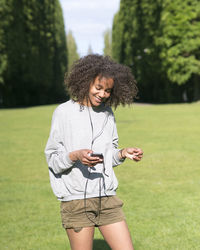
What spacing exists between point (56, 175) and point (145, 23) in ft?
125

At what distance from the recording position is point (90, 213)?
3.13m

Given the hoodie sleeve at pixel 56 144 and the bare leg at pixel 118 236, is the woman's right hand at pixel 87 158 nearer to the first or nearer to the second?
the hoodie sleeve at pixel 56 144

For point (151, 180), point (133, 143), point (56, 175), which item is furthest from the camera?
point (133, 143)

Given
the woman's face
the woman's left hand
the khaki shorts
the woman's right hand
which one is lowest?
the khaki shorts

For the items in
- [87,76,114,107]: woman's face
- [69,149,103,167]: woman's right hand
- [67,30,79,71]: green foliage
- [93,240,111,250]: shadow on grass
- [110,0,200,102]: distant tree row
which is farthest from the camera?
[67,30,79,71]: green foliage

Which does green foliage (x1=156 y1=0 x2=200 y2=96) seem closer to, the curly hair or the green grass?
the green grass

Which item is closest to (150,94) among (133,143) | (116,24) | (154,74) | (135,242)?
(154,74)

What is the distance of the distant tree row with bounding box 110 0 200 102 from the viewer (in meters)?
33.9

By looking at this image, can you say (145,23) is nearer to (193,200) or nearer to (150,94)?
(150,94)

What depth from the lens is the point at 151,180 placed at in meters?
8.27

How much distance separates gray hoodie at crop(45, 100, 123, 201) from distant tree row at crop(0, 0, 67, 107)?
31461mm

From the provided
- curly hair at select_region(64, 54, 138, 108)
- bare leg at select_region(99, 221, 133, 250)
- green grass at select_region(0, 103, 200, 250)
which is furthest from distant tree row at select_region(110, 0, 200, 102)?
bare leg at select_region(99, 221, 133, 250)

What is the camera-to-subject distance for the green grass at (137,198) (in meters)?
5.27

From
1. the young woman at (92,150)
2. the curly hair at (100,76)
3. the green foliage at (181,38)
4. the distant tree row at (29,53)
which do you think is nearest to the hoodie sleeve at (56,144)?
the young woman at (92,150)
